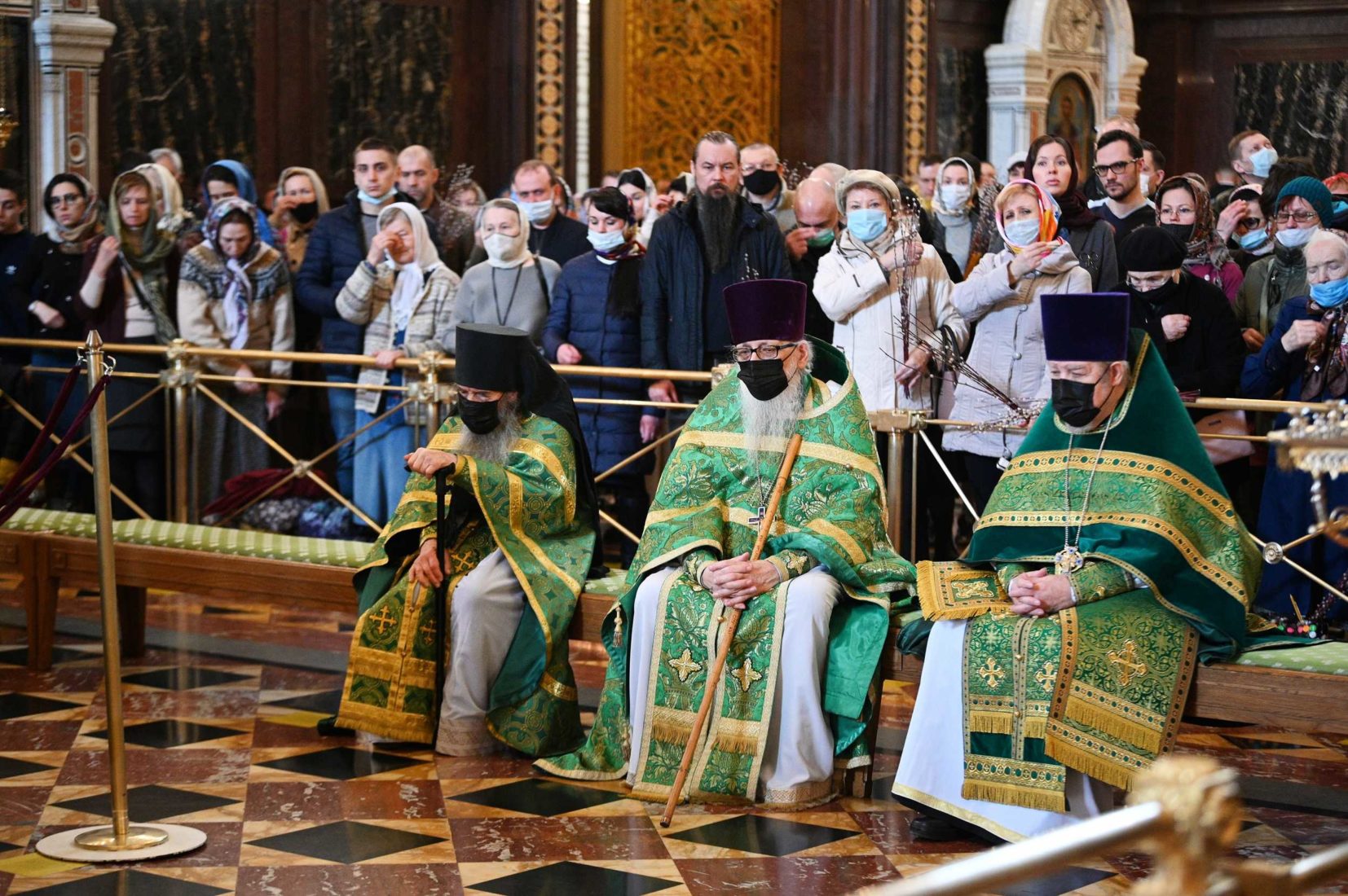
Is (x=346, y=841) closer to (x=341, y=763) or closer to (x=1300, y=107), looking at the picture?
(x=341, y=763)

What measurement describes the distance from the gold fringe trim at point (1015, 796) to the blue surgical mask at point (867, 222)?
2509 millimetres

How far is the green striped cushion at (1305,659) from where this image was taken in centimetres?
500

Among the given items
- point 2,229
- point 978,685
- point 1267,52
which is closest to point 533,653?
A: point 978,685

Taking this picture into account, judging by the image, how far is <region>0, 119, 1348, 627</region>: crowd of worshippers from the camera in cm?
660

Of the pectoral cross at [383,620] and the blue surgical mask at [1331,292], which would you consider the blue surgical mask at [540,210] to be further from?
the blue surgical mask at [1331,292]

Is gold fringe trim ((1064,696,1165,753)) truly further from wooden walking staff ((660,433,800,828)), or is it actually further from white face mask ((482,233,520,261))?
white face mask ((482,233,520,261))

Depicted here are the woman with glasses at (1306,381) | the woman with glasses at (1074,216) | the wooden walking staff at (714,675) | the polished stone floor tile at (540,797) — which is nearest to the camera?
the wooden walking staff at (714,675)

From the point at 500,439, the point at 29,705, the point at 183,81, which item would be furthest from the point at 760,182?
the point at 183,81

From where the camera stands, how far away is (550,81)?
1315cm

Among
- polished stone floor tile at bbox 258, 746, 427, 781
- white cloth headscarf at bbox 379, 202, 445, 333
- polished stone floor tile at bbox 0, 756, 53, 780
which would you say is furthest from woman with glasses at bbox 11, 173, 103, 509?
polished stone floor tile at bbox 258, 746, 427, 781

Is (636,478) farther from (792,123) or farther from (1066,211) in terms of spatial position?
(792,123)

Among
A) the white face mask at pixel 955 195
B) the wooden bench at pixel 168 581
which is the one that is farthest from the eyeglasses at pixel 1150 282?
the white face mask at pixel 955 195

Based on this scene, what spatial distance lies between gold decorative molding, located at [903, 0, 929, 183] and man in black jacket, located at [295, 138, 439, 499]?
689cm

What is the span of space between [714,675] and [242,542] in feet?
8.18
